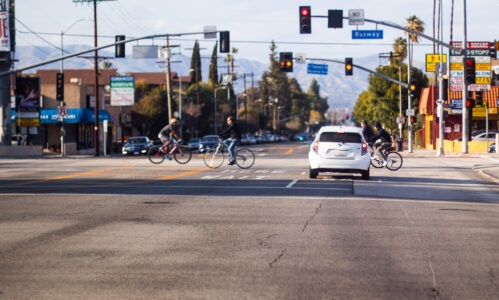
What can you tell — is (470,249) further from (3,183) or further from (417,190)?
(3,183)

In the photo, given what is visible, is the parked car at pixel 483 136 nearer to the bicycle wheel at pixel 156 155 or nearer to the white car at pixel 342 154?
the bicycle wheel at pixel 156 155

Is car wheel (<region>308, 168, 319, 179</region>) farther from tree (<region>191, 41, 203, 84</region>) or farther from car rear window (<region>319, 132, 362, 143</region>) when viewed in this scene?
tree (<region>191, 41, 203, 84</region>)

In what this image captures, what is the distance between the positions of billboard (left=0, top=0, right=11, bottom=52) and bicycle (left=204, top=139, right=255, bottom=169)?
26.2 meters

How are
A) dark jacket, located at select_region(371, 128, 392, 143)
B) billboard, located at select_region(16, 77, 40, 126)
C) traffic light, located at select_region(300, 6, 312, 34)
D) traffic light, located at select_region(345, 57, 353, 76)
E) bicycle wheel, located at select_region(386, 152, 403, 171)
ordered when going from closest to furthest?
dark jacket, located at select_region(371, 128, 392, 143) < bicycle wheel, located at select_region(386, 152, 403, 171) < traffic light, located at select_region(300, 6, 312, 34) < traffic light, located at select_region(345, 57, 353, 76) < billboard, located at select_region(16, 77, 40, 126)

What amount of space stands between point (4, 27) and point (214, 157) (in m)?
27.0

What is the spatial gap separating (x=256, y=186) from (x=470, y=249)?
9.66m

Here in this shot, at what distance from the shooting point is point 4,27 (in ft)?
150

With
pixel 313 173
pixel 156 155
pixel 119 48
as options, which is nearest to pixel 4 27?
pixel 119 48

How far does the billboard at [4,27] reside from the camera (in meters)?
45.2

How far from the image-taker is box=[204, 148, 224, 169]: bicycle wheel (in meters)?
25.2

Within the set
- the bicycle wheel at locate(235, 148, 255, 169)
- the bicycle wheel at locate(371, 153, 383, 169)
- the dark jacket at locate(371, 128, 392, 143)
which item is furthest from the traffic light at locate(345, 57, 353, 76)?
the bicycle wheel at locate(235, 148, 255, 169)

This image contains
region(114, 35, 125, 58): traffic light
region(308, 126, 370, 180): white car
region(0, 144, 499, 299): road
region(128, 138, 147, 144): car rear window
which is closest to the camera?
region(0, 144, 499, 299): road

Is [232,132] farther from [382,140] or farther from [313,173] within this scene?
[382,140]

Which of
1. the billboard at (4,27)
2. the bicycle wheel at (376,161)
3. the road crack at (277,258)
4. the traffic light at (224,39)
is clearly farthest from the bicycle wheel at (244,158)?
the billboard at (4,27)
